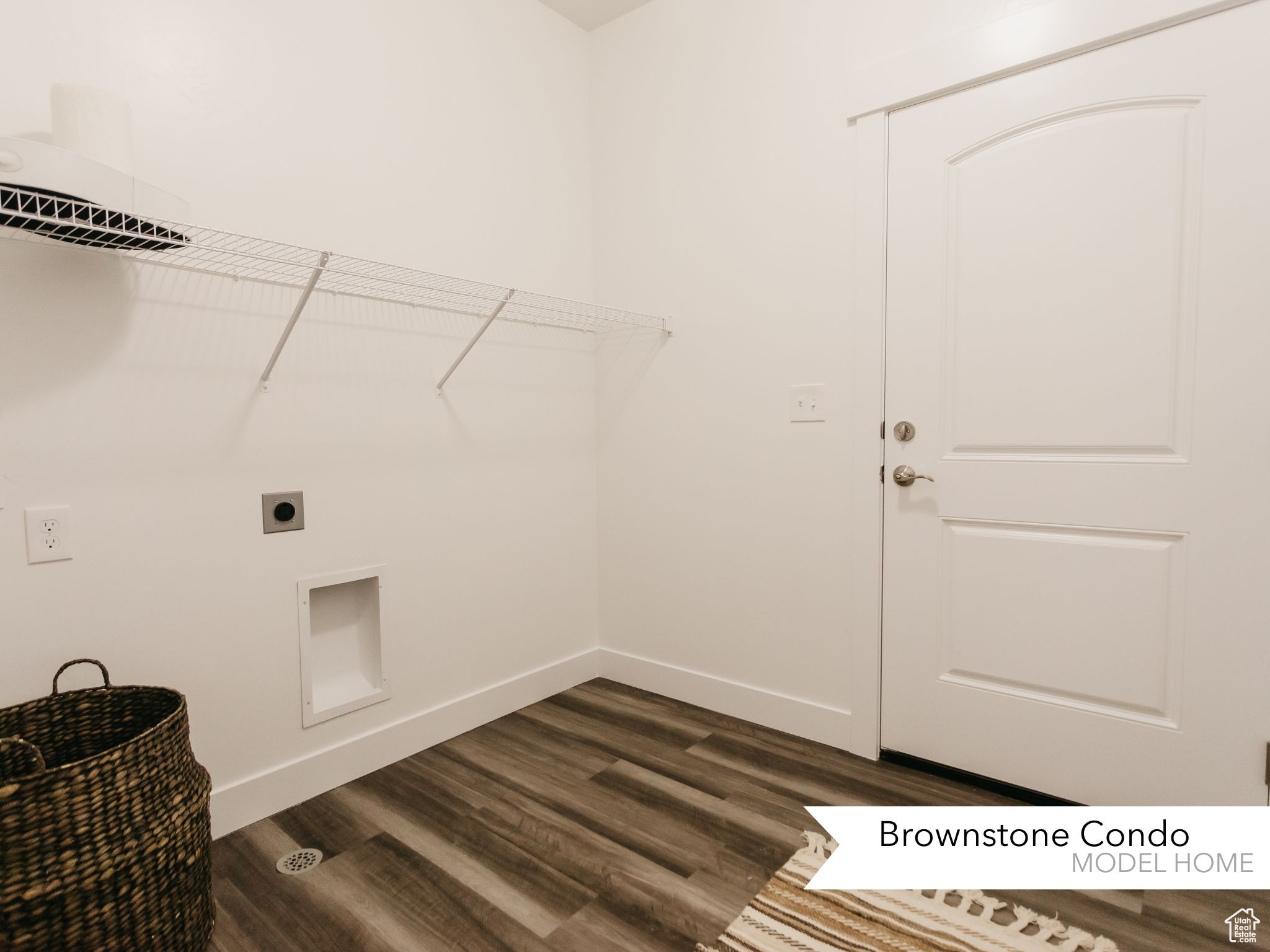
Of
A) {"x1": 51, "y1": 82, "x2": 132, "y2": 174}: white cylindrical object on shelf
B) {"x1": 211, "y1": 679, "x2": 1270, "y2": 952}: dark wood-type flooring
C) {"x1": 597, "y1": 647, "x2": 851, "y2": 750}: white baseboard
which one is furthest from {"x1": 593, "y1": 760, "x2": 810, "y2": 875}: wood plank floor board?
{"x1": 51, "y1": 82, "x2": 132, "y2": 174}: white cylindrical object on shelf

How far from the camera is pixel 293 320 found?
63.2 inches

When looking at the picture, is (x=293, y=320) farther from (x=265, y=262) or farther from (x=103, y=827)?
(x=103, y=827)

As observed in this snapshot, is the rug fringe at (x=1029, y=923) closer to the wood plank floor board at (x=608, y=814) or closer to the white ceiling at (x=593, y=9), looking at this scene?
the wood plank floor board at (x=608, y=814)

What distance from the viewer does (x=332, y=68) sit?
1.87 m

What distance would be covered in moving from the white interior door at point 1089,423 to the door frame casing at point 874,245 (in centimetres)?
3

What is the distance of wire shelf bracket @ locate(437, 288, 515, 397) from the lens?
1.91 m

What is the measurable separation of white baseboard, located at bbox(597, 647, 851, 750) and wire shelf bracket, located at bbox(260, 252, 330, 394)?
1.62 m

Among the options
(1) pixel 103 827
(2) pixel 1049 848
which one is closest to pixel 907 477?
(2) pixel 1049 848

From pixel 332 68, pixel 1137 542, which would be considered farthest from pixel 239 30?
pixel 1137 542

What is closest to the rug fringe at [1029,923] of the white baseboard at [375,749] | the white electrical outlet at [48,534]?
the white baseboard at [375,749]

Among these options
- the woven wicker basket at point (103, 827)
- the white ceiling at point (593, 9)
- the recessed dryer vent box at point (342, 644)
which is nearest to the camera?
the woven wicker basket at point (103, 827)

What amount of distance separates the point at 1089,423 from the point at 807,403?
2.43 ft

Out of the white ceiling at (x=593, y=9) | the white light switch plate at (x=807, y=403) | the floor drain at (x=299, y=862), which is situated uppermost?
the white ceiling at (x=593, y=9)

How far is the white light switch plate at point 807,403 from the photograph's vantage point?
2.10 m
